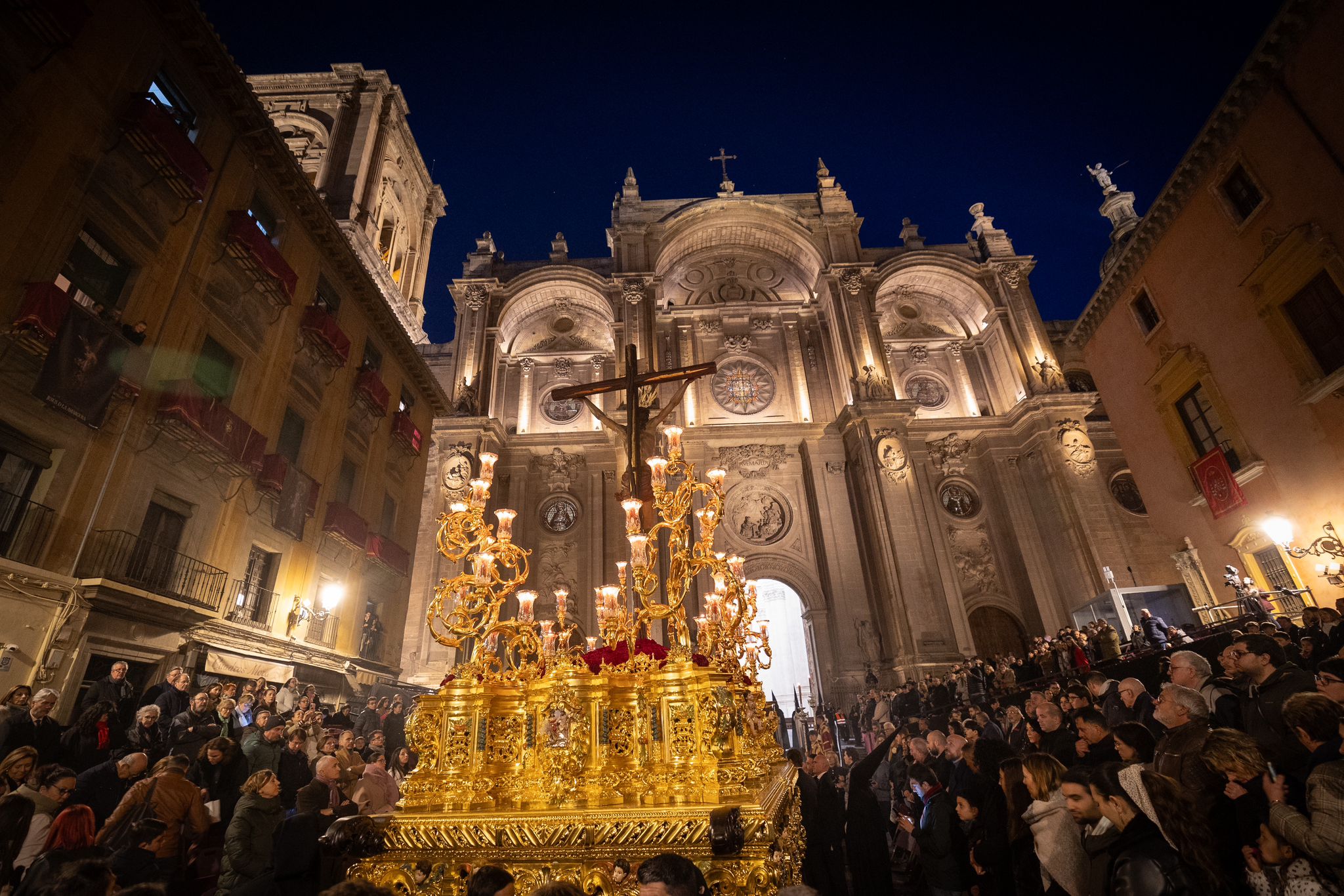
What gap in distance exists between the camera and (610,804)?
3.91 meters

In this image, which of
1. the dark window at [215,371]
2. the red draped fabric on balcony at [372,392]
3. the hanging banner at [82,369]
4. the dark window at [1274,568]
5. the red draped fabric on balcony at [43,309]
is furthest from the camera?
the red draped fabric on balcony at [372,392]

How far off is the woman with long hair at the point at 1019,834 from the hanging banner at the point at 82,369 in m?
11.9

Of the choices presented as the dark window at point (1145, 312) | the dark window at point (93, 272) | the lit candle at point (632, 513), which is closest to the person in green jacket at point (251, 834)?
the lit candle at point (632, 513)

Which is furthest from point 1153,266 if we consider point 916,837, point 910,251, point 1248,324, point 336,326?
point 336,326

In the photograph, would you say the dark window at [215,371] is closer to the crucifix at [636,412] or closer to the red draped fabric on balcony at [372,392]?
the red draped fabric on balcony at [372,392]

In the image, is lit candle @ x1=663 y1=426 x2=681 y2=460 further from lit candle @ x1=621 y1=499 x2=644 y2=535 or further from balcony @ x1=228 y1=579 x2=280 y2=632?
balcony @ x1=228 y1=579 x2=280 y2=632

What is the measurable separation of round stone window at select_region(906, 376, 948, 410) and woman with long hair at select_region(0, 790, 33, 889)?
25464 mm

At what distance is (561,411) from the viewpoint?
2511cm

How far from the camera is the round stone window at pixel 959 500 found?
2233cm

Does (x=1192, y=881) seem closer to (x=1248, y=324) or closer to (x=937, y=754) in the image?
(x=937, y=754)

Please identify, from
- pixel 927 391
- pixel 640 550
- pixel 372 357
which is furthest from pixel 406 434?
pixel 927 391

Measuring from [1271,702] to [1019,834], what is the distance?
1.82m

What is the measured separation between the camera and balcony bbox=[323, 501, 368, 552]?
48.7 feet

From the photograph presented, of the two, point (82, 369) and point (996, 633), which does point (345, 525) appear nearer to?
point (82, 369)
